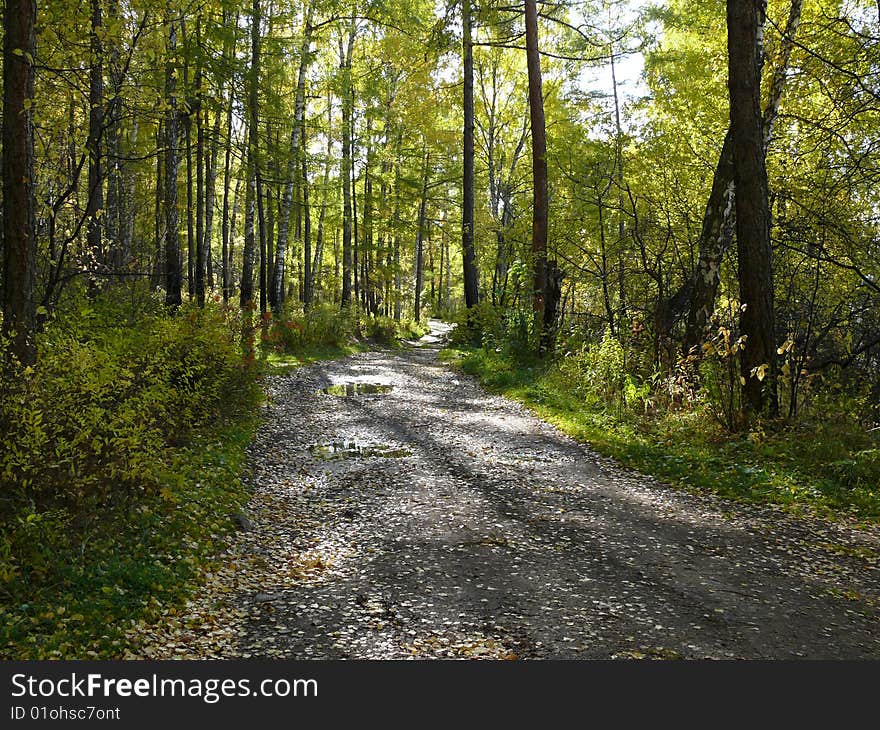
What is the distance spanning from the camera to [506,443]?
8.99 meters

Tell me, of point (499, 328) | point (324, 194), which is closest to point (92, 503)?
point (499, 328)

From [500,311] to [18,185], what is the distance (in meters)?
14.6

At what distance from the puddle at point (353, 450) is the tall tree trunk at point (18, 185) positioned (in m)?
3.83

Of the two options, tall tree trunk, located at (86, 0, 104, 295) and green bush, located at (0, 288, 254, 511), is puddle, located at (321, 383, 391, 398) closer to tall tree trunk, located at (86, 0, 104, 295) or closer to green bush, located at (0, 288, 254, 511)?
tall tree trunk, located at (86, 0, 104, 295)

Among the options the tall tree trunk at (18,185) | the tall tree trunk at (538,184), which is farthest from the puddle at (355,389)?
the tall tree trunk at (18,185)

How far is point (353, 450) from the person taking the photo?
860 cm

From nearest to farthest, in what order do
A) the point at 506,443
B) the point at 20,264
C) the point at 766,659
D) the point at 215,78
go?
the point at 766,659
the point at 20,264
the point at 506,443
the point at 215,78

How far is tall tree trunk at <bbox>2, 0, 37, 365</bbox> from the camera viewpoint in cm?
528

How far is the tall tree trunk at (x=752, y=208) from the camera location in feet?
25.9

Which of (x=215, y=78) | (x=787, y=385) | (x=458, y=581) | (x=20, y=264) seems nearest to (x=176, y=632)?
(x=458, y=581)

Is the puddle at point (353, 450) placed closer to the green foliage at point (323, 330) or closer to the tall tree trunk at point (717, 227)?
the tall tree trunk at point (717, 227)

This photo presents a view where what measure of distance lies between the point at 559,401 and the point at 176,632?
8233mm

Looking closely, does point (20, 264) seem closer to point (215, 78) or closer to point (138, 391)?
point (138, 391)

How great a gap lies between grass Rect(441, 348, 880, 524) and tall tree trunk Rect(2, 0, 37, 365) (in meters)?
6.65
